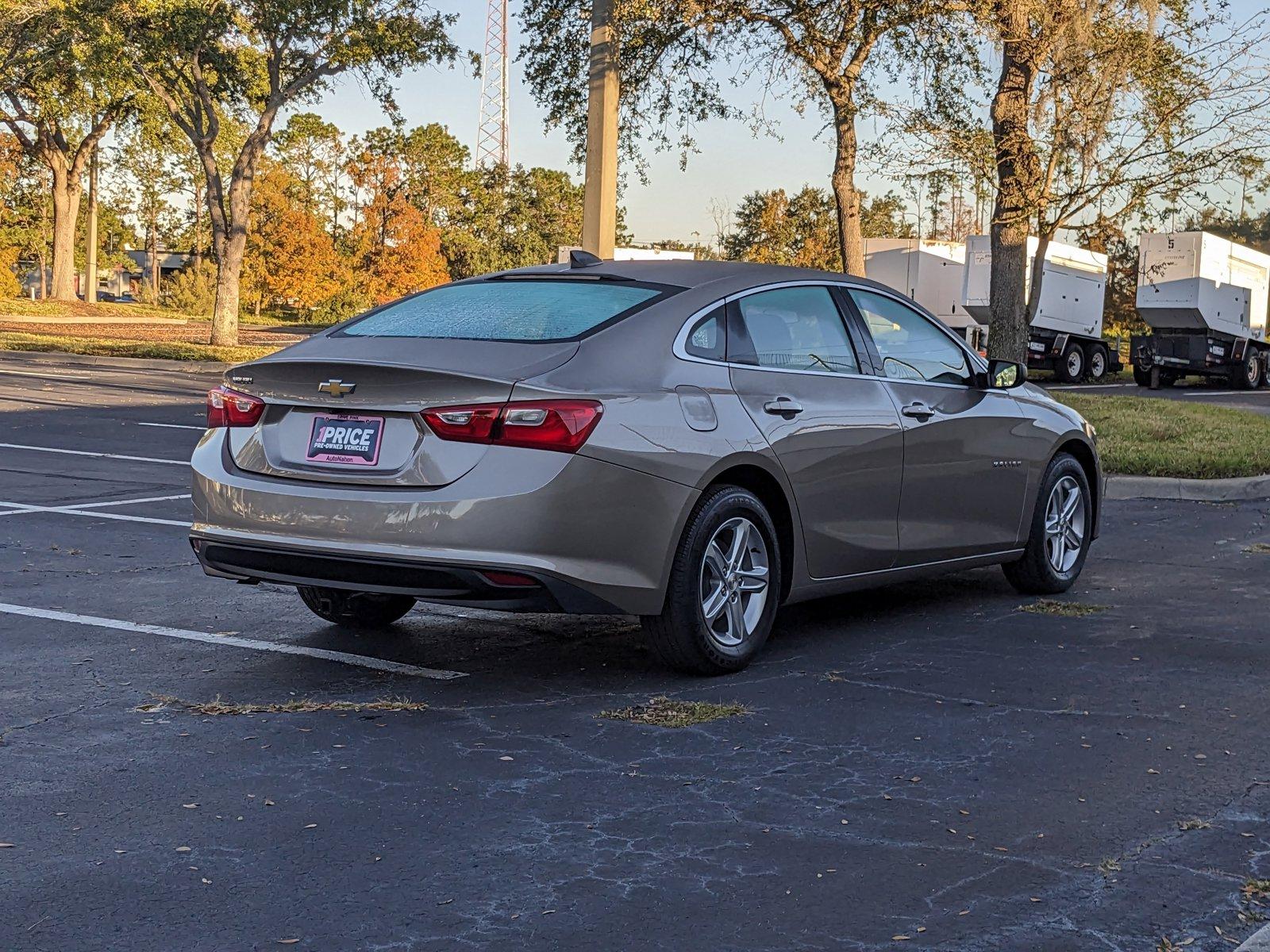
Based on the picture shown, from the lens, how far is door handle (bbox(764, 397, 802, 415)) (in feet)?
20.0

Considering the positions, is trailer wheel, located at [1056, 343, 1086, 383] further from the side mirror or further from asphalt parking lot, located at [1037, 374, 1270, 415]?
the side mirror

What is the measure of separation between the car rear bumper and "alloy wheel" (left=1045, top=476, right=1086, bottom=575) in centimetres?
303

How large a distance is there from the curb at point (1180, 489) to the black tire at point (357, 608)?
7489mm

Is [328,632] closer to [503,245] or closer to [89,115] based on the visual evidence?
[89,115]

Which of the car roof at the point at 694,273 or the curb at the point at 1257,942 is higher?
the car roof at the point at 694,273

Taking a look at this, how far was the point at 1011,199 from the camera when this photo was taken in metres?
19.4

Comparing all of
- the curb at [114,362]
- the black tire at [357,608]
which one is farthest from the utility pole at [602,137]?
the curb at [114,362]

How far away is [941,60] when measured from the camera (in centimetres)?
2359

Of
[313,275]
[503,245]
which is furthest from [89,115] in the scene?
[503,245]

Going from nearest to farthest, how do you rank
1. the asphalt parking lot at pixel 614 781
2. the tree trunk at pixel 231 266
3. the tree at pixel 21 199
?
the asphalt parking lot at pixel 614 781 → the tree trunk at pixel 231 266 → the tree at pixel 21 199

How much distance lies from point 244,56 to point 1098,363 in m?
20.3

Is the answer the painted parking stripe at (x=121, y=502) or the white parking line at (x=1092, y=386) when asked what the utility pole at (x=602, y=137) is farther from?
the white parking line at (x=1092, y=386)

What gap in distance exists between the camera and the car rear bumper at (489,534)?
5.25m

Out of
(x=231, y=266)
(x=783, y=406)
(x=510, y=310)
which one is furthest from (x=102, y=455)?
(x=231, y=266)
